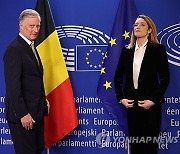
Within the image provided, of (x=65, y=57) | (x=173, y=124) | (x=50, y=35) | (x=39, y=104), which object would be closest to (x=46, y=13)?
(x=50, y=35)

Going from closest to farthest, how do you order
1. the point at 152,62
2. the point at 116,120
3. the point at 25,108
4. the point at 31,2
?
the point at 25,108, the point at 152,62, the point at 116,120, the point at 31,2

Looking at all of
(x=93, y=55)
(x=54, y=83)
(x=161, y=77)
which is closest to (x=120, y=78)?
(x=161, y=77)

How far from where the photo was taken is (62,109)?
3.51 m

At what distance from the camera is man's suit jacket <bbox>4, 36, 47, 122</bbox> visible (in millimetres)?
2422

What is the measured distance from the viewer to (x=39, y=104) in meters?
2.59

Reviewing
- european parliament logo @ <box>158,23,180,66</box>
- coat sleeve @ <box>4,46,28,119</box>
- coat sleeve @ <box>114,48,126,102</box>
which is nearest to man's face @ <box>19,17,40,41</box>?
coat sleeve @ <box>4,46,28,119</box>

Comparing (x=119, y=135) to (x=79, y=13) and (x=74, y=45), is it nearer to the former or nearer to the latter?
(x=74, y=45)

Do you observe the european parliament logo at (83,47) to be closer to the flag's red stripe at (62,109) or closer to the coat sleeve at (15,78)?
the flag's red stripe at (62,109)

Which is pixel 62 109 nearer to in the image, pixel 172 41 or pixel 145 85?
pixel 145 85

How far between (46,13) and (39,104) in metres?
1.24

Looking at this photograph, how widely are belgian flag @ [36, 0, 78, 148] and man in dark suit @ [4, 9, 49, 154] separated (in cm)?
82

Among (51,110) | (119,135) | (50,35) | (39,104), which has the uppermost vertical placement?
(50,35)

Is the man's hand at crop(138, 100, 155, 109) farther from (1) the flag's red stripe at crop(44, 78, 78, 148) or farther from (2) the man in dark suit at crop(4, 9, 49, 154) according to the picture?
(1) the flag's red stripe at crop(44, 78, 78, 148)

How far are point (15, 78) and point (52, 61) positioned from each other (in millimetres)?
1066
